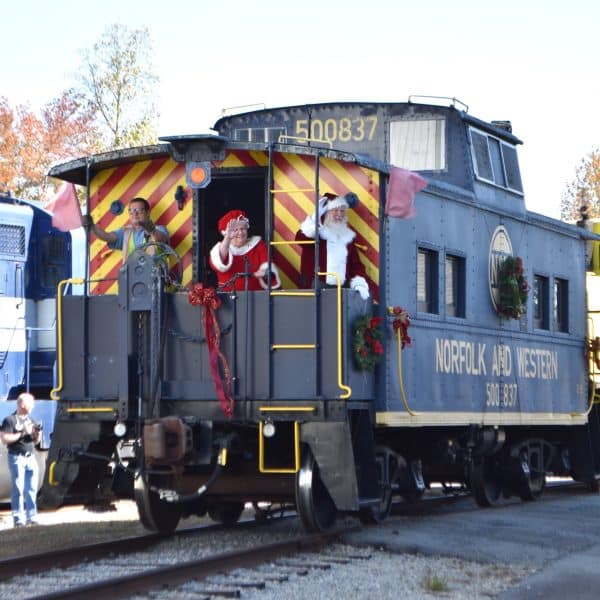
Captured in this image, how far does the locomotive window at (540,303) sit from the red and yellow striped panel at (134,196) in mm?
5398

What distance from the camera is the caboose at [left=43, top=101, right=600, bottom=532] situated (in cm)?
1149

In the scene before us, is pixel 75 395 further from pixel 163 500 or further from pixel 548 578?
pixel 548 578

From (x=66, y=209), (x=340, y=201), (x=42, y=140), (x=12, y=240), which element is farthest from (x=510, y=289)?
(x=42, y=140)

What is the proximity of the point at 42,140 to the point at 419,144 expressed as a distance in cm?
2656

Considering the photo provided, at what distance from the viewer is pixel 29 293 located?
17.5 metres

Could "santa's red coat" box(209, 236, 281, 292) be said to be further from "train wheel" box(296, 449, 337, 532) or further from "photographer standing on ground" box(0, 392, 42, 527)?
"photographer standing on ground" box(0, 392, 42, 527)

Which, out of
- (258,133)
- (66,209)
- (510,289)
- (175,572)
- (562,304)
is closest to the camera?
(175,572)

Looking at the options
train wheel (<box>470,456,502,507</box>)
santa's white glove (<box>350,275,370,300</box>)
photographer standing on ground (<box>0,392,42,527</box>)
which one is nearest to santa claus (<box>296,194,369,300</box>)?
santa's white glove (<box>350,275,370,300</box>)

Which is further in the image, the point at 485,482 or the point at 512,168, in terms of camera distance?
the point at 512,168

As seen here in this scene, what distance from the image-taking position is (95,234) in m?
12.8

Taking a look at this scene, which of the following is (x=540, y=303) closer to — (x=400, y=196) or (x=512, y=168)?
(x=512, y=168)

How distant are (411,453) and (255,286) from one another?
308cm

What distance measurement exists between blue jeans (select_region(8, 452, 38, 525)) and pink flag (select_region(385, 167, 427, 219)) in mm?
5449

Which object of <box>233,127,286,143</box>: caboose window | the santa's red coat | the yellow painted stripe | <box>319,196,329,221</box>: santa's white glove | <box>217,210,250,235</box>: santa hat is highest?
<box>233,127,286,143</box>: caboose window
